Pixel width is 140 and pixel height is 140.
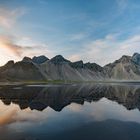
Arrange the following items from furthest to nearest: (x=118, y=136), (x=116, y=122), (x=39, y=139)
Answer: (x=116, y=122)
(x=118, y=136)
(x=39, y=139)

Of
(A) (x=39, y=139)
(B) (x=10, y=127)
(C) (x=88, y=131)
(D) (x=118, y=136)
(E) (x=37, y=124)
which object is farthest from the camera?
(E) (x=37, y=124)

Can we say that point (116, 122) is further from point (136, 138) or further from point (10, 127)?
point (10, 127)

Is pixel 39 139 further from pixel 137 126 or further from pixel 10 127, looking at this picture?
pixel 137 126

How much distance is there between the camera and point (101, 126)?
2847cm

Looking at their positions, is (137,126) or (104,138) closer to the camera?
(104,138)

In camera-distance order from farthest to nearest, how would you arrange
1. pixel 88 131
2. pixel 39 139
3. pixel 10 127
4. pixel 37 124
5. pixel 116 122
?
pixel 116 122
pixel 37 124
pixel 10 127
pixel 88 131
pixel 39 139

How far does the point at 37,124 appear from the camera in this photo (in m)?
29.2

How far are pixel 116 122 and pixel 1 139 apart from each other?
15695mm

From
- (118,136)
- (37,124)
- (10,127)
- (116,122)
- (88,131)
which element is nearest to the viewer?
(118,136)

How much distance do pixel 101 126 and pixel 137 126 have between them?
4.34 m

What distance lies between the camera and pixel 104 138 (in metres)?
22.3

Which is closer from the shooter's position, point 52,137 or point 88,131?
point 52,137

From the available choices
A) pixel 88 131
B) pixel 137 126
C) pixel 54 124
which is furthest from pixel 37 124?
pixel 137 126

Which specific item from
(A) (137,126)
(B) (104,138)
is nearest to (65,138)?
(B) (104,138)
